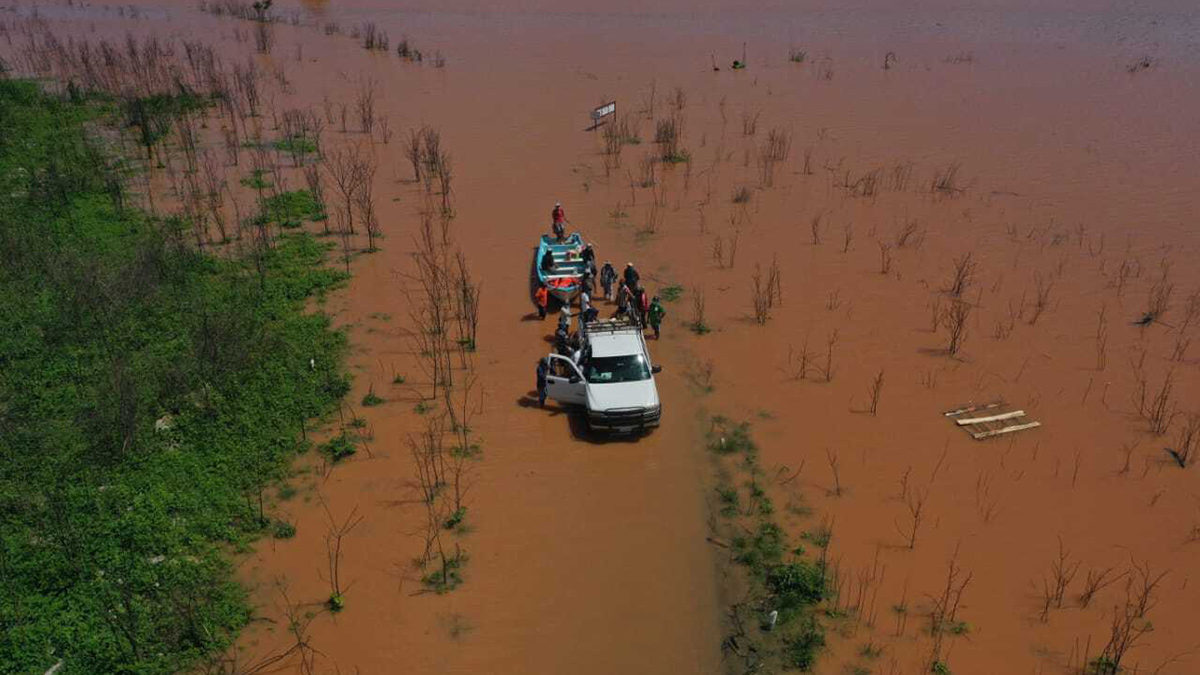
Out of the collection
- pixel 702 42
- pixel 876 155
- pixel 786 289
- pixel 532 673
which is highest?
pixel 702 42

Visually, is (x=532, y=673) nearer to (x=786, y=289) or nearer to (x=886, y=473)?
(x=886, y=473)

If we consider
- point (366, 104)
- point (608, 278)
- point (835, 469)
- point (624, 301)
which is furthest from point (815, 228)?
point (366, 104)

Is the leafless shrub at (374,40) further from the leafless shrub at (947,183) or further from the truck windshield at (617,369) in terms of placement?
the truck windshield at (617,369)

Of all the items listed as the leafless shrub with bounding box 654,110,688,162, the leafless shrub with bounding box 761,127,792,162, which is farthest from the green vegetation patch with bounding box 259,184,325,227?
the leafless shrub with bounding box 761,127,792,162

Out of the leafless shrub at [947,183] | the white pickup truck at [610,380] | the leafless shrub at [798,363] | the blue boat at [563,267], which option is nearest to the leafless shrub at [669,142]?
the blue boat at [563,267]

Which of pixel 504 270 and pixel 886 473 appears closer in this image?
pixel 886 473

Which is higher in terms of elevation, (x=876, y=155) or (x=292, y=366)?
(x=876, y=155)

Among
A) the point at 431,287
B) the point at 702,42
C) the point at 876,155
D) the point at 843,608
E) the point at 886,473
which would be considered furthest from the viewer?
the point at 702,42

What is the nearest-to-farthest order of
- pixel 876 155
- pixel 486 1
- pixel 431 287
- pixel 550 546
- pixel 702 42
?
1. pixel 550 546
2. pixel 431 287
3. pixel 876 155
4. pixel 702 42
5. pixel 486 1

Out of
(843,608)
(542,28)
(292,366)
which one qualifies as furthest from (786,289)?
(542,28)
